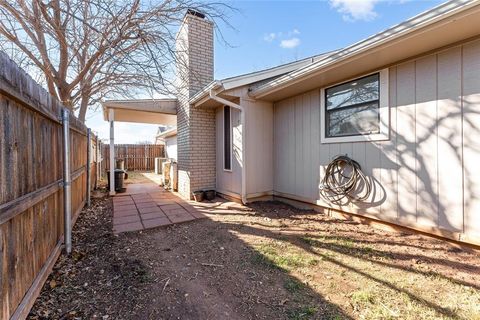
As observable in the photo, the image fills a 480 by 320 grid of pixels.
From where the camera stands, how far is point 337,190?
4273mm

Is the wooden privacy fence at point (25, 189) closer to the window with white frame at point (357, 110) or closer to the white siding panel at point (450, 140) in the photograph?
the window with white frame at point (357, 110)

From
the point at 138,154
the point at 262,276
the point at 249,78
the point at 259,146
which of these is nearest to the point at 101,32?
the point at 249,78

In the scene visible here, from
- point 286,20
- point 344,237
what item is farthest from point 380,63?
point 286,20

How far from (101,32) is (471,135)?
5.10 meters

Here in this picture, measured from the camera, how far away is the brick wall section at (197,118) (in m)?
6.19

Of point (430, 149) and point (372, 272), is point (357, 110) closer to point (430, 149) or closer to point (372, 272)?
point (430, 149)

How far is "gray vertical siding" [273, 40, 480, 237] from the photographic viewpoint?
2826mm

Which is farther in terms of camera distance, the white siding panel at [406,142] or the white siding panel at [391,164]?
the white siding panel at [391,164]

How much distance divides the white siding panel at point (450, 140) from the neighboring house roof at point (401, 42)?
0.32 metres

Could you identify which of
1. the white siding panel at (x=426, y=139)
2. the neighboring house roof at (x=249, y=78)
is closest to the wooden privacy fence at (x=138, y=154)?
the neighboring house roof at (x=249, y=78)

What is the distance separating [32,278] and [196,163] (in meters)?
4.47

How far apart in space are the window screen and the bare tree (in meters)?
2.52

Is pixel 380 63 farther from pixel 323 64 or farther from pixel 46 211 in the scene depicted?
pixel 46 211

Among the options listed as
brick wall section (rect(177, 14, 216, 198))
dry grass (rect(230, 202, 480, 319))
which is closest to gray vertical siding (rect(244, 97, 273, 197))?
brick wall section (rect(177, 14, 216, 198))
